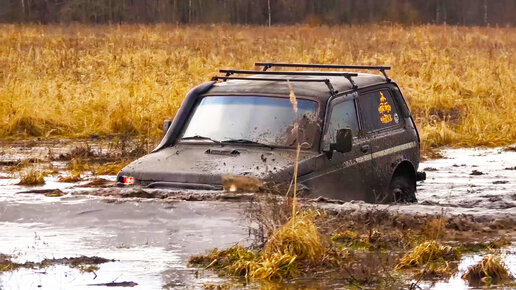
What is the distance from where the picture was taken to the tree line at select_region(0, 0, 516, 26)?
5338 cm

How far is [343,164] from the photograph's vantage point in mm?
11055

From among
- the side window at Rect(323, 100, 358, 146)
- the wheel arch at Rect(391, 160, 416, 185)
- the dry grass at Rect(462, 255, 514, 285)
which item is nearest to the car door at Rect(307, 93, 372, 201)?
the side window at Rect(323, 100, 358, 146)

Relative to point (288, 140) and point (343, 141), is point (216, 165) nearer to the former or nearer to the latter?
point (288, 140)

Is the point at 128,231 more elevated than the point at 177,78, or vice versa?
the point at 128,231

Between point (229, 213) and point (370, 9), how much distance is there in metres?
44.8

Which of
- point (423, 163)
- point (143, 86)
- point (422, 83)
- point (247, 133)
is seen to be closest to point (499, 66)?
point (422, 83)

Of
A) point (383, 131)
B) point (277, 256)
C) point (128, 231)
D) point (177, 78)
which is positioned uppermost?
point (383, 131)

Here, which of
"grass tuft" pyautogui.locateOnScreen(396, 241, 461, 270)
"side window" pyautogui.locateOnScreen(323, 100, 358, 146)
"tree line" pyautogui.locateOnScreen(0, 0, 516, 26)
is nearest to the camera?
"grass tuft" pyautogui.locateOnScreen(396, 241, 461, 270)

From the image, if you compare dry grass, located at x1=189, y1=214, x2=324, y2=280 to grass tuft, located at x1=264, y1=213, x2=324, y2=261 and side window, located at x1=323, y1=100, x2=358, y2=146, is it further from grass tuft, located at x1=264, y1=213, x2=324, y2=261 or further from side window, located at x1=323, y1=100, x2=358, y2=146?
side window, located at x1=323, y1=100, x2=358, y2=146

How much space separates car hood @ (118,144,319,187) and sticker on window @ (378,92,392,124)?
1.59m

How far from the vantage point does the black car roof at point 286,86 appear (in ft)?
36.9

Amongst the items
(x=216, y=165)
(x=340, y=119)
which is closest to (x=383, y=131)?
(x=340, y=119)

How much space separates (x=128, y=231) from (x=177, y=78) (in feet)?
43.7

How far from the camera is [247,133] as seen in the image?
11.1 metres
